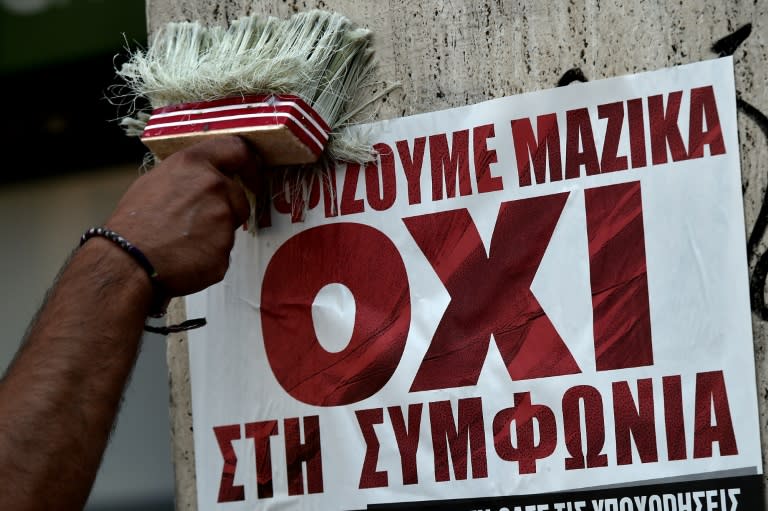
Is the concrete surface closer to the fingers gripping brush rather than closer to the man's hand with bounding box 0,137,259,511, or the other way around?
the fingers gripping brush

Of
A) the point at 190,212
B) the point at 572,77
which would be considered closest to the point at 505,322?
the point at 572,77

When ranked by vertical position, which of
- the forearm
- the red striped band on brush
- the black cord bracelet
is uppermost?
the red striped band on brush

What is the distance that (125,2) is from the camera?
3508 mm

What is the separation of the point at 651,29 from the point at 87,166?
2754 mm

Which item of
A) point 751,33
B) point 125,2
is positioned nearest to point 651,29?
point 751,33

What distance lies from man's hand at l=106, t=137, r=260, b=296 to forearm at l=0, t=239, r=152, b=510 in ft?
0.19

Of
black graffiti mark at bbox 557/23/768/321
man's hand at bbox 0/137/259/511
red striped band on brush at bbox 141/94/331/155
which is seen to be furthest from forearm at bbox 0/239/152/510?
black graffiti mark at bbox 557/23/768/321

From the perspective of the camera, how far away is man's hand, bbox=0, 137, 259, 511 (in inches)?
55.5

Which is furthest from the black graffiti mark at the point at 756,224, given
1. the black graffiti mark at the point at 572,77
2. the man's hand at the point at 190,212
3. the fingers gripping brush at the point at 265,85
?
the man's hand at the point at 190,212

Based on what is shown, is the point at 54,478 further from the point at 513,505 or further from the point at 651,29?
the point at 651,29

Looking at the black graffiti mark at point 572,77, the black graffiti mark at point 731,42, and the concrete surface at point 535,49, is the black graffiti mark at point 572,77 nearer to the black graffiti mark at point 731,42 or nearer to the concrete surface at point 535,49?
the concrete surface at point 535,49

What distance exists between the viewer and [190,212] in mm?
1710

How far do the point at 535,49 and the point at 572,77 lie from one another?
0.28 feet

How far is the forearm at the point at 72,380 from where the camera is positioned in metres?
1.40
